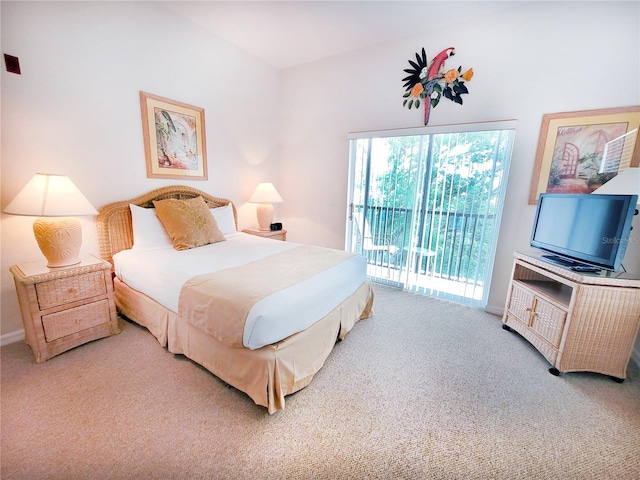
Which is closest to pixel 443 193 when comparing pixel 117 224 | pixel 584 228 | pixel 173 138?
pixel 584 228

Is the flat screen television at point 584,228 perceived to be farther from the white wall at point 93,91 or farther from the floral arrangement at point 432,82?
the white wall at point 93,91

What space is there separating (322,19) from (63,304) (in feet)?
11.1

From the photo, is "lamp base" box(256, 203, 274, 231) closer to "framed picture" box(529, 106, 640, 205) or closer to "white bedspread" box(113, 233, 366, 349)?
"white bedspread" box(113, 233, 366, 349)

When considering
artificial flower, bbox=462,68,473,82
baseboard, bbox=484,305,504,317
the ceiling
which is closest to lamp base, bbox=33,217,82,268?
the ceiling

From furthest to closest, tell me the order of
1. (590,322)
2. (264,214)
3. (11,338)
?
(264,214), (11,338), (590,322)

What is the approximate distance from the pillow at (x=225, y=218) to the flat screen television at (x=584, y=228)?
3167 mm

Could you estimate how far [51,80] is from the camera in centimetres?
195

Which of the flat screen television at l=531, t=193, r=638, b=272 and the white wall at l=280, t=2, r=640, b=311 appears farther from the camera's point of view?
the white wall at l=280, t=2, r=640, b=311

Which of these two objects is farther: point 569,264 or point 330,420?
point 569,264

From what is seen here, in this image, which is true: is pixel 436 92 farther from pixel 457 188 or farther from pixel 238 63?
pixel 238 63

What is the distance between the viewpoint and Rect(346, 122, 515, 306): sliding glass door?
2611 mm

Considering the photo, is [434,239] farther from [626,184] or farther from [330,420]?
[330,420]

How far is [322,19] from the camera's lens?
101 inches

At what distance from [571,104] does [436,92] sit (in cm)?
115
